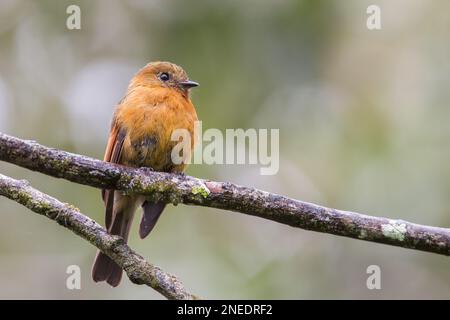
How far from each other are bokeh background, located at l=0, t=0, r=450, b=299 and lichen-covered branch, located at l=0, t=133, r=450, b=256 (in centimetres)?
214

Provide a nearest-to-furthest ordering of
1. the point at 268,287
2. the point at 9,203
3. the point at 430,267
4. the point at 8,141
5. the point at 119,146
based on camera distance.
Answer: the point at 8,141 → the point at 119,146 → the point at 268,287 → the point at 430,267 → the point at 9,203

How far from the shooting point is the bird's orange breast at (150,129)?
491 centimetres

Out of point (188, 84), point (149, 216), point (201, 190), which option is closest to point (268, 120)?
point (188, 84)

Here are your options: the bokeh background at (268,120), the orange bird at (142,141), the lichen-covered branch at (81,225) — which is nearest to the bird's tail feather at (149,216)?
the orange bird at (142,141)

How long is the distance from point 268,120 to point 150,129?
97.3 inches

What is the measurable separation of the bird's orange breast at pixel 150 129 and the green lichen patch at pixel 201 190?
3.65 feet

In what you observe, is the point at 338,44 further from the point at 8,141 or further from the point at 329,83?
the point at 8,141

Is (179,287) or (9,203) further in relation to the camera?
(9,203)

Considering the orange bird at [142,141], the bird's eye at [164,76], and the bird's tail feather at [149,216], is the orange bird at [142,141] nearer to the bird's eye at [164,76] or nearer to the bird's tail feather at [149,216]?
the bird's tail feather at [149,216]

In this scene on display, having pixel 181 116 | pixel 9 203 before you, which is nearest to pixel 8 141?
pixel 181 116

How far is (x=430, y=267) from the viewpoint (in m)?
6.53

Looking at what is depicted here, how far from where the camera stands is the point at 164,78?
567 centimetres

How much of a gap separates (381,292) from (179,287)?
3.65 metres

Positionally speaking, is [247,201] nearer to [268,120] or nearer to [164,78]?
[164,78]
